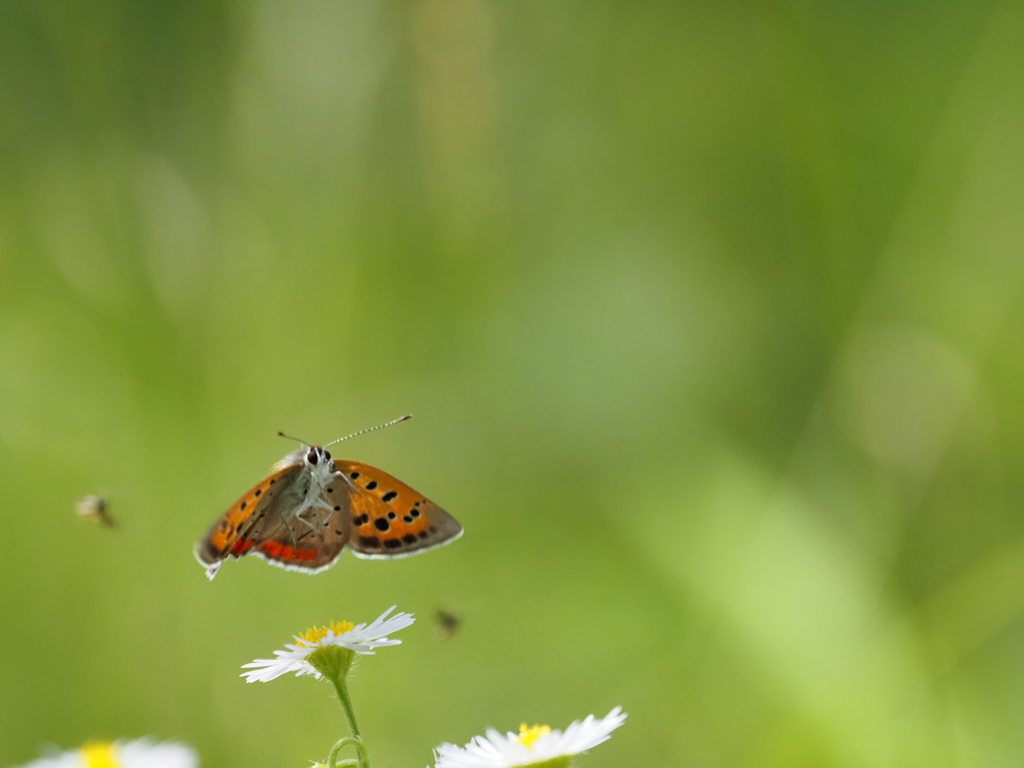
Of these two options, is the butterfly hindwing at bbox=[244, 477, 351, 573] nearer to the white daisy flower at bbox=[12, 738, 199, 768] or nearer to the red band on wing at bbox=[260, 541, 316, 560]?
the red band on wing at bbox=[260, 541, 316, 560]

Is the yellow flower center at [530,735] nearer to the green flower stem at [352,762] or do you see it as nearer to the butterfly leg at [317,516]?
the green flower stem at [352,762]

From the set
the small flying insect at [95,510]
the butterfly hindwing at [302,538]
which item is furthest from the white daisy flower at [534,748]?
the small flying insect at [95,510]

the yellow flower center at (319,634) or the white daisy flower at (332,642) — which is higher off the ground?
the yellow flower center at (319,634)

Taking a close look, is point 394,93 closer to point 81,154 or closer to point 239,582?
point 81,154

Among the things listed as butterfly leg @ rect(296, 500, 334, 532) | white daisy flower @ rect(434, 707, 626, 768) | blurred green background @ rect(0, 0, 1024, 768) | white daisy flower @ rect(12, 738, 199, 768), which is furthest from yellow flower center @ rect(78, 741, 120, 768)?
blurred green background @ rect(0, 0, 1024, 768)

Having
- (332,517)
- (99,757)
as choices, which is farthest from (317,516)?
(99,757)

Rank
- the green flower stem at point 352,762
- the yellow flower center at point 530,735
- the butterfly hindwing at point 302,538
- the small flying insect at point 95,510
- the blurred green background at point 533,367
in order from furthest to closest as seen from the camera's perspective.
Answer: the blurred green background at point 533,367, the small flying insect at point 95,510, the butterfly hindwing at point 302,538, the yellow flower center at point 530,735, the green flower stem at point 352,762

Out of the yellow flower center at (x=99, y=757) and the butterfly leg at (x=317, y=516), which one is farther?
the butterfly leg at (x=317, y=516)

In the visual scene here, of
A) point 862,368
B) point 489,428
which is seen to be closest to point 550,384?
point 489,428

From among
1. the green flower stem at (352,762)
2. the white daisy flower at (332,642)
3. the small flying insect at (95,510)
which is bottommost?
the green flower stem at (352,762)
